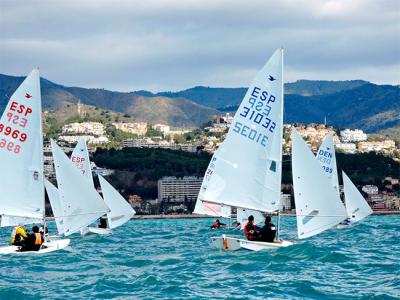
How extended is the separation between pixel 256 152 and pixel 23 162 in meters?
8.45

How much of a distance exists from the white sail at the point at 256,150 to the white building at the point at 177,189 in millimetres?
141455

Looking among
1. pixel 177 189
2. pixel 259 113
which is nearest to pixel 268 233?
pixel 259 113

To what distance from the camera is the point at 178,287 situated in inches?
996

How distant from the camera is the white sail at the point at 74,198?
41.3 meters

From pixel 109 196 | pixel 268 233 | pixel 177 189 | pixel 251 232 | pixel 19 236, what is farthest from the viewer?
pixel 177 189

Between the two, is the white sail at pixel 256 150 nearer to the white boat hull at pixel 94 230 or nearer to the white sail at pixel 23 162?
the white sail at pixel 23 162

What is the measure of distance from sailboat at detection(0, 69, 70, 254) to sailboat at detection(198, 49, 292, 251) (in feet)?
19.9

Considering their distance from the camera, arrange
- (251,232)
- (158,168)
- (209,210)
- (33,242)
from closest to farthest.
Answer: (251,232) < (33,242) < (209,210) < (158,168)

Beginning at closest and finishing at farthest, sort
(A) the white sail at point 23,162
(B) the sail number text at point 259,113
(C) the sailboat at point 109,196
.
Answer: (B) the sail number text at point 259,113 < (A) the white sail at point 23,162 < (C) the sailboat at point 109,196

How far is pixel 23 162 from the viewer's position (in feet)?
118

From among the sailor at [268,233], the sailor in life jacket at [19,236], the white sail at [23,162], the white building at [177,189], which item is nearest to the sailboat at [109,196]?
the white sail at [23,162]

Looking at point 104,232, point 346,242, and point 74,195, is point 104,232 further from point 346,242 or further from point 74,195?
point 346,242

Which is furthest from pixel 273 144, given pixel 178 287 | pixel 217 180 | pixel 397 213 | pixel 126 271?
pixel 397 213

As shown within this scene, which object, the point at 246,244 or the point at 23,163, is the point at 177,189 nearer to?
the point at 23,163
